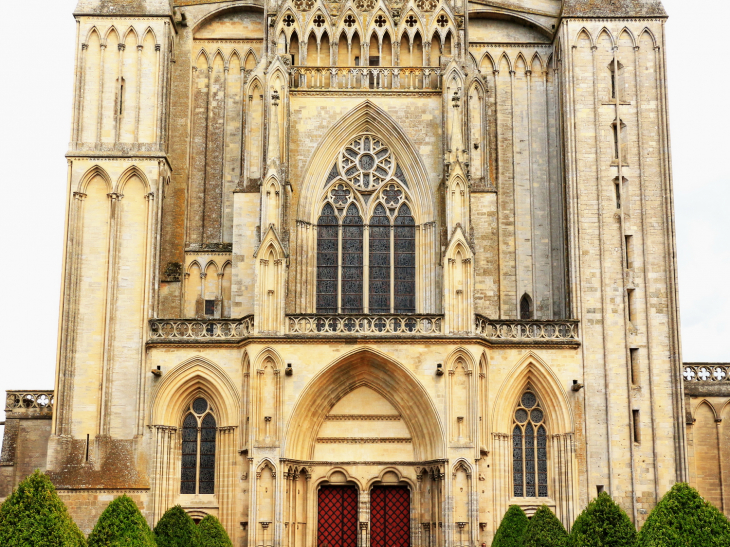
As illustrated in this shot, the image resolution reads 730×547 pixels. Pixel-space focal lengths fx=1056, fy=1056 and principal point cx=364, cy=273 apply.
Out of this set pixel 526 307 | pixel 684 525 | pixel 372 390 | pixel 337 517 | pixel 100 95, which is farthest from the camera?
pixel 526 307

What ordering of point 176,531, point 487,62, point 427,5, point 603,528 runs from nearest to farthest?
point 603,528, point 176,531, point 427,5, point 487,62

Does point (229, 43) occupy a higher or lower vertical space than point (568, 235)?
higher

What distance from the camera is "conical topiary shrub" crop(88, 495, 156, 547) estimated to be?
20.2 m

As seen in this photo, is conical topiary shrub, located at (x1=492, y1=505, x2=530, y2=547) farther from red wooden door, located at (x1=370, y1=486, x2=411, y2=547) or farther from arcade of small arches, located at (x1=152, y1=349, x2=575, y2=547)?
red wooden door, located at (x1=370, y1=486, x2=411, y2=547)

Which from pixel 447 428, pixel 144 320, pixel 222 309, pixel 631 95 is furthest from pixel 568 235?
pixel 144 320

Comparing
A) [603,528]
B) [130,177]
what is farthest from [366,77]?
[603,528]

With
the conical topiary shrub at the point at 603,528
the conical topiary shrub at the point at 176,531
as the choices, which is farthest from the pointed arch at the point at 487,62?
the conical topiary shrub at the point at 176,531

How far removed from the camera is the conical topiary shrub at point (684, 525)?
18.9 meters

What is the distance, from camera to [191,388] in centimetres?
2873

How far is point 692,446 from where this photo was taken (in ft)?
100

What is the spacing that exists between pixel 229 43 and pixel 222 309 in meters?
8.79

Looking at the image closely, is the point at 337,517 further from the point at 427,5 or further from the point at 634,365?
the point at 427,5

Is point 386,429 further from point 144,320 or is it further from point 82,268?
point 82,268

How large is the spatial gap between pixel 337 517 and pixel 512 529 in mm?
6251
